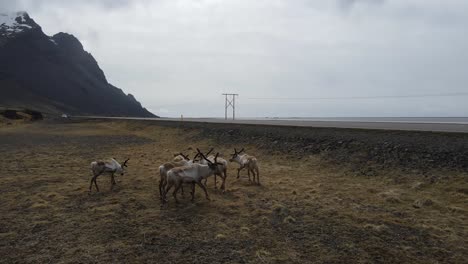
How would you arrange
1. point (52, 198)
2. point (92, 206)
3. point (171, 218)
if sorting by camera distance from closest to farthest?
point (171, 218) < point (92, 206) < point (52, 198)

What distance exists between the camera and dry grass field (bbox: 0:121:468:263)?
8492 mm

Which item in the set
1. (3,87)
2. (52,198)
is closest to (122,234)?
(52,198)

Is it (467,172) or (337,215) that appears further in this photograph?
(467,172)

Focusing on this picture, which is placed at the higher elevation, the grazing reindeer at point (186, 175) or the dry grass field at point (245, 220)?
the grazing reindeer at point (186, 175)

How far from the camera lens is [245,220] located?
1084cm

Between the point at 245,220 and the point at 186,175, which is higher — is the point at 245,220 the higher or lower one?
the lower one

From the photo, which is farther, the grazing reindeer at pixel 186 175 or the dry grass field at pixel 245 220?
the grazing reindeer at pixel 186 175

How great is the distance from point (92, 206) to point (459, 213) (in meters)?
12.5

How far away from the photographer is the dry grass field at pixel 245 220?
8492 millimetres

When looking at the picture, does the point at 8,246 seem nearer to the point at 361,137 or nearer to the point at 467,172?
the point at 467,172

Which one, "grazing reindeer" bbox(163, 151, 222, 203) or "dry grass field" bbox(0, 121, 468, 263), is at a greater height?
"grazing reindeer" bbox(163, 151, 222, 203)

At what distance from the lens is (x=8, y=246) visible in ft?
29.0

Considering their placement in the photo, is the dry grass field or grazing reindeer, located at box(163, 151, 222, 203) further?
grazing reindeer, located at box(163, 151, 222, 203)

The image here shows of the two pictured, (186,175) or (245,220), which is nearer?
(245,220)
